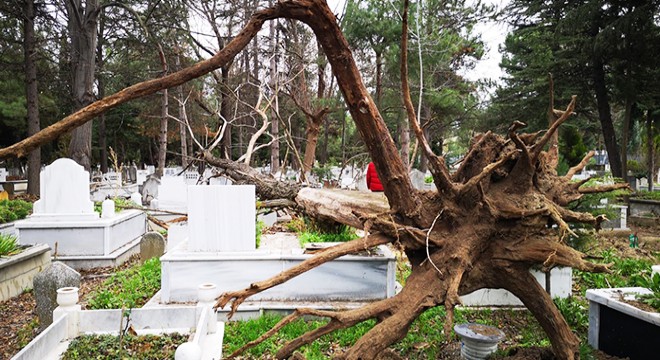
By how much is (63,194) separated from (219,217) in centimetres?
444

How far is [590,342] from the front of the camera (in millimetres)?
4676

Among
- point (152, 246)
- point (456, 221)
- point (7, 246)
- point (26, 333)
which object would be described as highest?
point (456, 221)

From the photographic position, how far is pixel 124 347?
12.3 ft

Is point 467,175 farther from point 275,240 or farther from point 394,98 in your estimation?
point 394,98

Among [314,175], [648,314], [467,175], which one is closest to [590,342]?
[648,314]

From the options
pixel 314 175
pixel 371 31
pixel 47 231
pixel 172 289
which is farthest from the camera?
pixel 314 175

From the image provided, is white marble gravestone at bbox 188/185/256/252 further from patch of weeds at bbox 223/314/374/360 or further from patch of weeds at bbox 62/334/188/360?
patch of weeds at bbox 62/334/188/360

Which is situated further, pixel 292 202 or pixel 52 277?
pixel 292 202

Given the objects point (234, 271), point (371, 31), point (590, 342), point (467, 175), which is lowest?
point (590, 342)

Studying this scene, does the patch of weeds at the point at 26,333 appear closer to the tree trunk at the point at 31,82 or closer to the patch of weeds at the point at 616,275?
the patch of weeds at the point at 616,275

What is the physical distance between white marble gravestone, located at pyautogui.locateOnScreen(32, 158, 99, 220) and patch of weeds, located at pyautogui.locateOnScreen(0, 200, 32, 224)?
5.85 ft

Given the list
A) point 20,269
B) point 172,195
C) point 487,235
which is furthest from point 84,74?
point 487,235

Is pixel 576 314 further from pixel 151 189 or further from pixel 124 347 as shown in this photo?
pixel 151 189

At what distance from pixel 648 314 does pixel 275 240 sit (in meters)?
5.16
